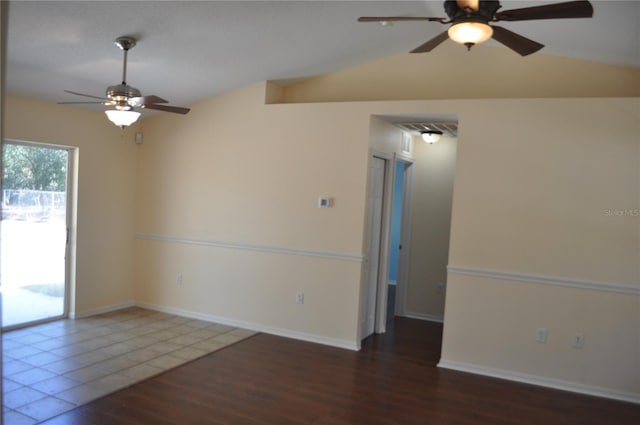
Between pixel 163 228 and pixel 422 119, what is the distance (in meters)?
3.41

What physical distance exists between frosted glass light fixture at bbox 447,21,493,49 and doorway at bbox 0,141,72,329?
179 inches

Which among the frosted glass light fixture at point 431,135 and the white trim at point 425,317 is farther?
the white trim at point 425,317

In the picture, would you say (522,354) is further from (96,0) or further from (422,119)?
(96,0)

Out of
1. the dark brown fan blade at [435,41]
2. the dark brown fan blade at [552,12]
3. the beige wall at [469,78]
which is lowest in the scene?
the dark brown fan blade at [435,41]

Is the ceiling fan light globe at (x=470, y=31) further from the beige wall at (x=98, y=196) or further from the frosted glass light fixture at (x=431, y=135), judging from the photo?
the beige wall at (x=98, y=196)

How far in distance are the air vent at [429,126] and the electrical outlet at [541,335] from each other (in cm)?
218

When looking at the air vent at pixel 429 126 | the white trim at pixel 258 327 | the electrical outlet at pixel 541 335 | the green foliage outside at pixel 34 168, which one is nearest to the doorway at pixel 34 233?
the green foliage outside at pixel 34 168

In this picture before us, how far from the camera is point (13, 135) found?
490 cm

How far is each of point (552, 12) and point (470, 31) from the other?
0.40 m

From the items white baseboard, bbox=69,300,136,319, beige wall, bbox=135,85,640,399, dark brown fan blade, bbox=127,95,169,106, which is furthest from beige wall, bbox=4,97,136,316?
dark brown fan blade, bbox=127,95,169,106

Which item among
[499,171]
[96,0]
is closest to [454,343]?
[499,171]

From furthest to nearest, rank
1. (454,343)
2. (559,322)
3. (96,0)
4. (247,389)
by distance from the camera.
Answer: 1. (454,343)
2. (559,322)
3. (247,389)
4. (96,0)

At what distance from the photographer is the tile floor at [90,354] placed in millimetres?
3484

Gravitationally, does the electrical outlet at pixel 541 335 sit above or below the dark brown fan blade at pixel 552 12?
below
